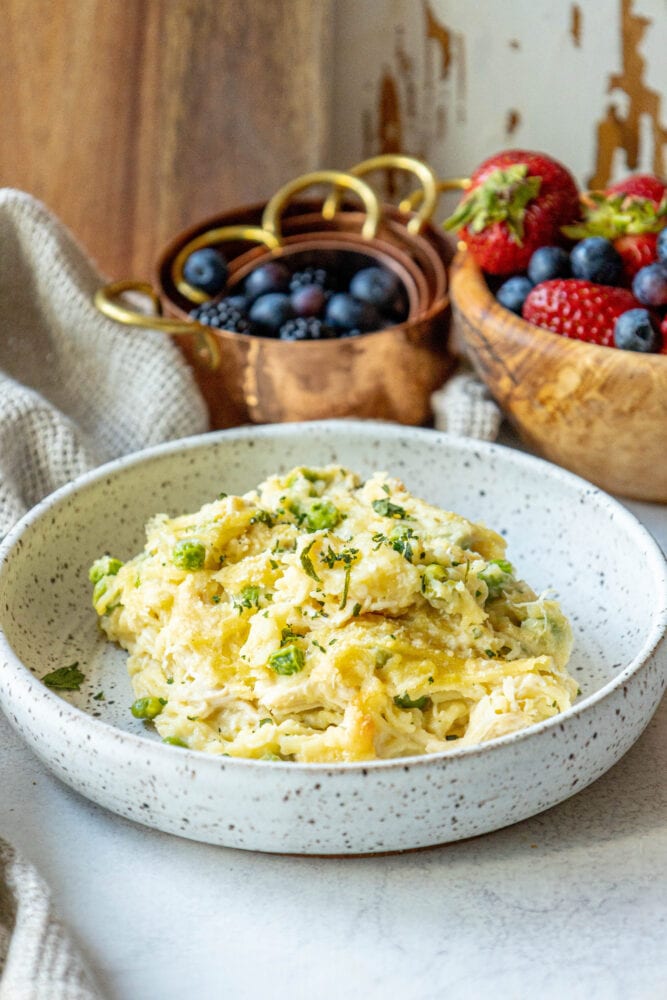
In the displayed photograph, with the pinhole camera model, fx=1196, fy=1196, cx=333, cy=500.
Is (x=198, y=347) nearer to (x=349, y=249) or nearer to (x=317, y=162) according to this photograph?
(x=349, y=249)

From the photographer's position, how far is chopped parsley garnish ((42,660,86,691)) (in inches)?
75.5

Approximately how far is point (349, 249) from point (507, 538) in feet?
3.11

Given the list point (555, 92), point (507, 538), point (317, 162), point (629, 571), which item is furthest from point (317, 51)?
point (629, 571)

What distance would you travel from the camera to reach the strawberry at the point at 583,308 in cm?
235

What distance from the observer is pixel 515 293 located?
2.46 metres

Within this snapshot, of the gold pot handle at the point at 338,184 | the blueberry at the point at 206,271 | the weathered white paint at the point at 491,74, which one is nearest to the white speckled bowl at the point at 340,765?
the blueberry at the point at 206,271

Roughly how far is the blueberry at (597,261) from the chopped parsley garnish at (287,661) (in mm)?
1123

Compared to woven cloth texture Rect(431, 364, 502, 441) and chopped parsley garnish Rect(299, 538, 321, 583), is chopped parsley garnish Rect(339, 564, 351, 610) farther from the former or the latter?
woven cloth texture Rect(431, 364, 502, 441)

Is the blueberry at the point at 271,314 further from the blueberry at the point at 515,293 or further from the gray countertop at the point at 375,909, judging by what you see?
the gray countertop at the point at 375,909

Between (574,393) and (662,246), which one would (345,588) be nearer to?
(574,393)

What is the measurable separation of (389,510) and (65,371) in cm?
106

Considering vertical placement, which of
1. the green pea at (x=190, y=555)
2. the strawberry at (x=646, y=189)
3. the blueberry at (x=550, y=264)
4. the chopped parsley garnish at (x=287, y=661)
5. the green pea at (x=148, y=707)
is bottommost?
the green pea at (x=148, y=707)

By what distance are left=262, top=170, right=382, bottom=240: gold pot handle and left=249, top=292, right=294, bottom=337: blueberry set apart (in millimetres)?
292

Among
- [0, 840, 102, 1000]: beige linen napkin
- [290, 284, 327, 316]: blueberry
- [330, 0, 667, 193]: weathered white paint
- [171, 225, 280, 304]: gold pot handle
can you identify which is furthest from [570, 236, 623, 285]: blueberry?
[0, 840, 102, 1000]: beige linen napkin
